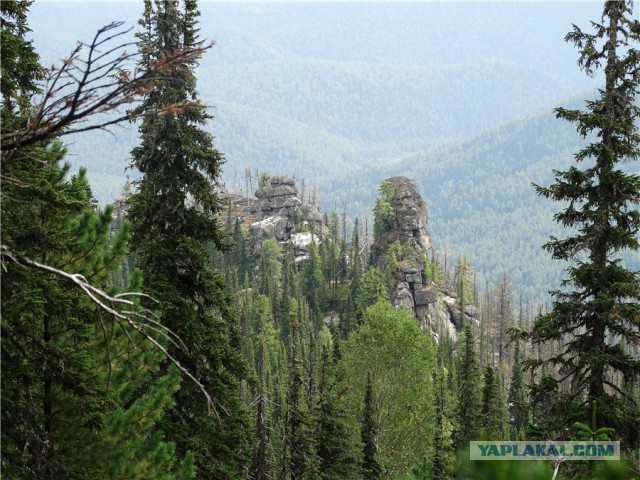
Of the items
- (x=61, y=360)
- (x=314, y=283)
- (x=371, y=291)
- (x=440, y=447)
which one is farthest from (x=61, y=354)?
(x=314, y=283)

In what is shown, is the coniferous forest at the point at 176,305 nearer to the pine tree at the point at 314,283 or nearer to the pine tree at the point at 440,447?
the pine tree at the point at 440,447

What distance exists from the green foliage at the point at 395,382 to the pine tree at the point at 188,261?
57.2ft

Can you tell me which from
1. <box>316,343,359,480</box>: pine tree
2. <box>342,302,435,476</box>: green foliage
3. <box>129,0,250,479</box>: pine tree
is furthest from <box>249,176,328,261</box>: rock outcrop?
<box>129,0,250,479</box>: pine tree

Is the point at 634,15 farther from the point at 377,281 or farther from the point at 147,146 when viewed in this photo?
the point at 377,281

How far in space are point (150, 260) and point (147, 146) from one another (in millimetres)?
2881

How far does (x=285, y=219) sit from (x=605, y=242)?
119323 millimetres

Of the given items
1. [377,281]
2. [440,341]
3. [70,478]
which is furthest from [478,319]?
[70,478]

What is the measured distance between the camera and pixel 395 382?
121 ft

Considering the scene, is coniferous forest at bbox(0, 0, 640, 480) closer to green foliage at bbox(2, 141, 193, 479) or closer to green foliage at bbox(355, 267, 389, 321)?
green foliage at bbox(2, 141, 193, 479)

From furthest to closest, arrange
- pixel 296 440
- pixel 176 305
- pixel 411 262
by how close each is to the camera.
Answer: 1. pixel 411 262
2. pixel 296 440
3. pixel 176 305

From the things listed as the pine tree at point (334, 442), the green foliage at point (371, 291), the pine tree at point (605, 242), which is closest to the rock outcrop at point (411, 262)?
the green foliage at point (371, 291)

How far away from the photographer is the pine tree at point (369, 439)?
1219 inches

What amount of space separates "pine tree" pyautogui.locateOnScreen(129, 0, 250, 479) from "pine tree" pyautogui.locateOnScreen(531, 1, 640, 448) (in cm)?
688

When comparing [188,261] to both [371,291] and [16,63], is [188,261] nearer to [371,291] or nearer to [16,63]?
[16,63]
